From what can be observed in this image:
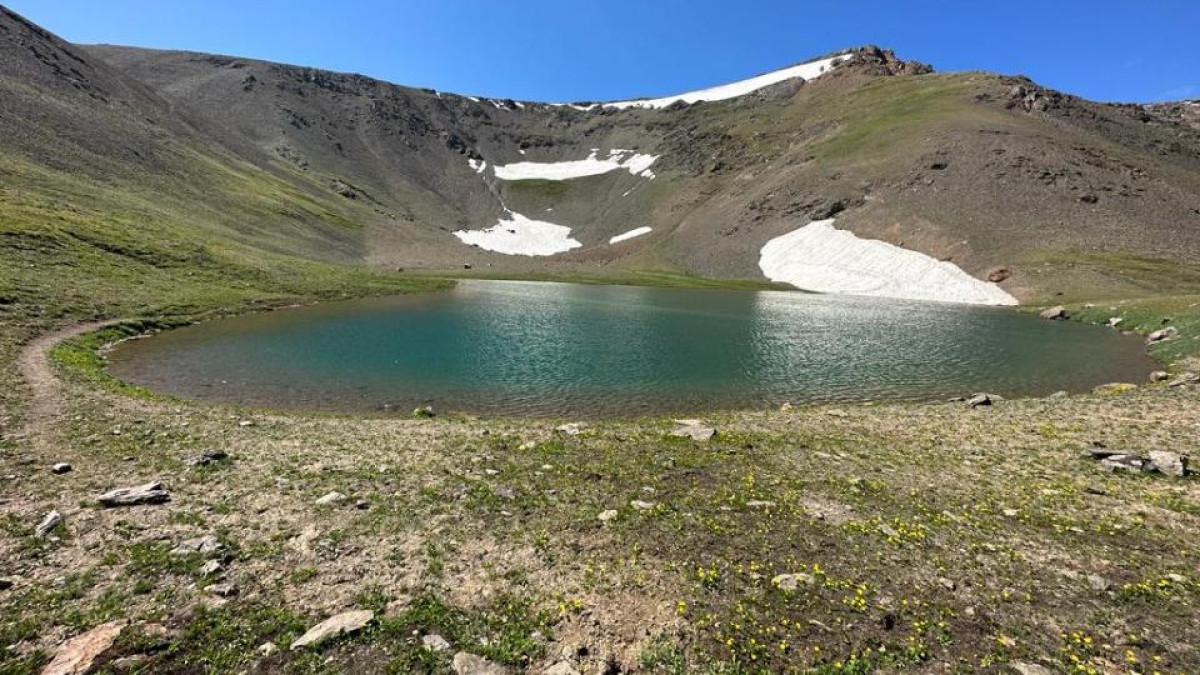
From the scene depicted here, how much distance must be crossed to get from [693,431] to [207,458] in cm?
1678

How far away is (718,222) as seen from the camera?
14988 cm

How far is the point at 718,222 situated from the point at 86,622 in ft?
496

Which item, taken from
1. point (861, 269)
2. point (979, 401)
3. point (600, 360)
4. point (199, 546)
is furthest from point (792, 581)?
point (861, 269)

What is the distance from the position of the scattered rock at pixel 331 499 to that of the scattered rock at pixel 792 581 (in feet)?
36.1

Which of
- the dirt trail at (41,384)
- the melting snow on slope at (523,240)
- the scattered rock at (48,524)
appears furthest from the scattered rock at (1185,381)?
the melting snow on slope at (523,240)

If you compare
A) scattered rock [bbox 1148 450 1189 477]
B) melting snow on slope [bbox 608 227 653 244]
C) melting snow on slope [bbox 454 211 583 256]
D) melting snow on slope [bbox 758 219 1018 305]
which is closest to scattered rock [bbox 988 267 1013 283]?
melting snow on slope [bbox 758 219 1018 305]

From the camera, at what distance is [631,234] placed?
6821 inches

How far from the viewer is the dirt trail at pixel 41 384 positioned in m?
18.3

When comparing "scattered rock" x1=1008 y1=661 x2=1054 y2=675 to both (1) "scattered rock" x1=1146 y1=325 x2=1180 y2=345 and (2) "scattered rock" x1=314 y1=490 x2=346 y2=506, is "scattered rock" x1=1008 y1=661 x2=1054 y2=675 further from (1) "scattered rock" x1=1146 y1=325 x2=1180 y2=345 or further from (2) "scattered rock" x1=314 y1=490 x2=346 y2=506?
(1) "scattered rock" x1=1146 y1=325 x2=1180 y2=345

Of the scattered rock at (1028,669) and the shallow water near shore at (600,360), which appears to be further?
the shallow water near shore at (600,360)

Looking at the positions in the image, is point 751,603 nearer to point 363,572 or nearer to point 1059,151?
point 363,572

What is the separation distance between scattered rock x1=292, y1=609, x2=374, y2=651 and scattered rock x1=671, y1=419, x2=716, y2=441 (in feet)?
45.4

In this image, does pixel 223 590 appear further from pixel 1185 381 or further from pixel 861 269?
pixel 861 269

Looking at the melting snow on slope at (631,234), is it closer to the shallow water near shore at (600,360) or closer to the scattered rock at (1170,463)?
the shallow water near shore at (600,360)
